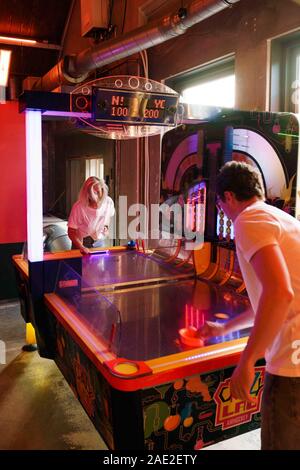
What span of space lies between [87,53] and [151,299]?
10.5 feet

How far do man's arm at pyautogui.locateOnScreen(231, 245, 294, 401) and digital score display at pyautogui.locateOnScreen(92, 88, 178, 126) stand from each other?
1390 millimetres

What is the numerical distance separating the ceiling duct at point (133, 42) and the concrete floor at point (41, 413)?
2927 mm

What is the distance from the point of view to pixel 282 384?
149 cm

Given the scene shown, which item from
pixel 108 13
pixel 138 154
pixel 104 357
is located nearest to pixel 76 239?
pixel 138 154

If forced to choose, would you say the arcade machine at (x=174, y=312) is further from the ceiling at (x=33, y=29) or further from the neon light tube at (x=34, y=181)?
the ceiling at (x=33, y=29)

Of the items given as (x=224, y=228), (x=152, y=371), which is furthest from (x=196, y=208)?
(x=152, y=371)

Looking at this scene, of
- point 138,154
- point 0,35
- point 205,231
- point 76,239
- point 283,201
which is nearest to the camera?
point 283,201

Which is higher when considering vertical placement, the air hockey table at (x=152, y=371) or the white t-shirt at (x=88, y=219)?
the white t-shirt at (x=88, y=219)

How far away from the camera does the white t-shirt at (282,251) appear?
1.41 m

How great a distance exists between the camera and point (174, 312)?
2.44 metres

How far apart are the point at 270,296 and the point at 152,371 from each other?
0.59 metres

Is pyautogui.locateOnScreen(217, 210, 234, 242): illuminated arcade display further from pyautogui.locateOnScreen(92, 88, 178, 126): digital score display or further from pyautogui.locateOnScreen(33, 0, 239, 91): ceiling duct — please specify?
pyautogui.locateOnScreen(33, 0, 239, 91): ceiling duct

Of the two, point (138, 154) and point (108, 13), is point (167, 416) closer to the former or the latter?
A: point (138, 154)

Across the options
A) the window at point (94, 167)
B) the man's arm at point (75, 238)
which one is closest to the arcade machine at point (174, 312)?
the man's arm at point (75, 238)
